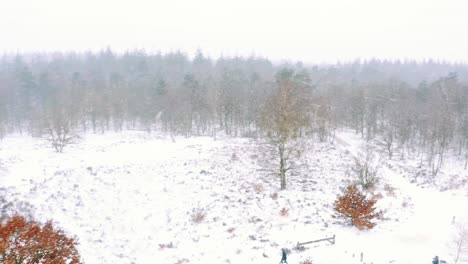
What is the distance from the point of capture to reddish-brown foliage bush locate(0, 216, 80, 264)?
38.3ft

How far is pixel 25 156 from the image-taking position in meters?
38.7

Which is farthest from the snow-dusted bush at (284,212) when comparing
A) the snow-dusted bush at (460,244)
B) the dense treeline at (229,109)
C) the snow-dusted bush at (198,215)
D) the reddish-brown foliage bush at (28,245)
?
the dense treeline at (229,109)

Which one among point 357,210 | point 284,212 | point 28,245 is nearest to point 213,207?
point 284,212

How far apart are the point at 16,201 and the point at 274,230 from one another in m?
21.3

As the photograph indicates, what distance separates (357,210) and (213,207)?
11.9 m

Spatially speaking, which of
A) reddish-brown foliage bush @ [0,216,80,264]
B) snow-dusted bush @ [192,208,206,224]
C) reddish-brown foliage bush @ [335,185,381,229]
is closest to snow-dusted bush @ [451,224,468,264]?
reddish-brown foliage bush @ [335,185,381,229]

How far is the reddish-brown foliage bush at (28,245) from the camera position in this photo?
11.7 meters

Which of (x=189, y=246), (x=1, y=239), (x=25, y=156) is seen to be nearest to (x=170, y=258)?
(x=189, y=246)

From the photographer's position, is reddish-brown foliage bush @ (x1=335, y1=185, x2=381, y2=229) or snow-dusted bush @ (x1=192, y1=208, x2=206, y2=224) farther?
snow-dusted bush @ (x1=192, y1=208, x2=206, y2=224)

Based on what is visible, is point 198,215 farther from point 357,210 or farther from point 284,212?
point 357,210

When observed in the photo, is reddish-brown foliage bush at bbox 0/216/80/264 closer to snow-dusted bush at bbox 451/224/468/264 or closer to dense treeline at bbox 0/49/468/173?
snow-dusted bush at bbox 451/224/468/264

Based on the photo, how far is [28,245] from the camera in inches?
488

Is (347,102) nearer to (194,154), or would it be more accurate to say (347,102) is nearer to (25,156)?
(194,154)

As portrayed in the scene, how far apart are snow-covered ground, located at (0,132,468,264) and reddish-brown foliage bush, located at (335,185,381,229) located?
0.72 meters
